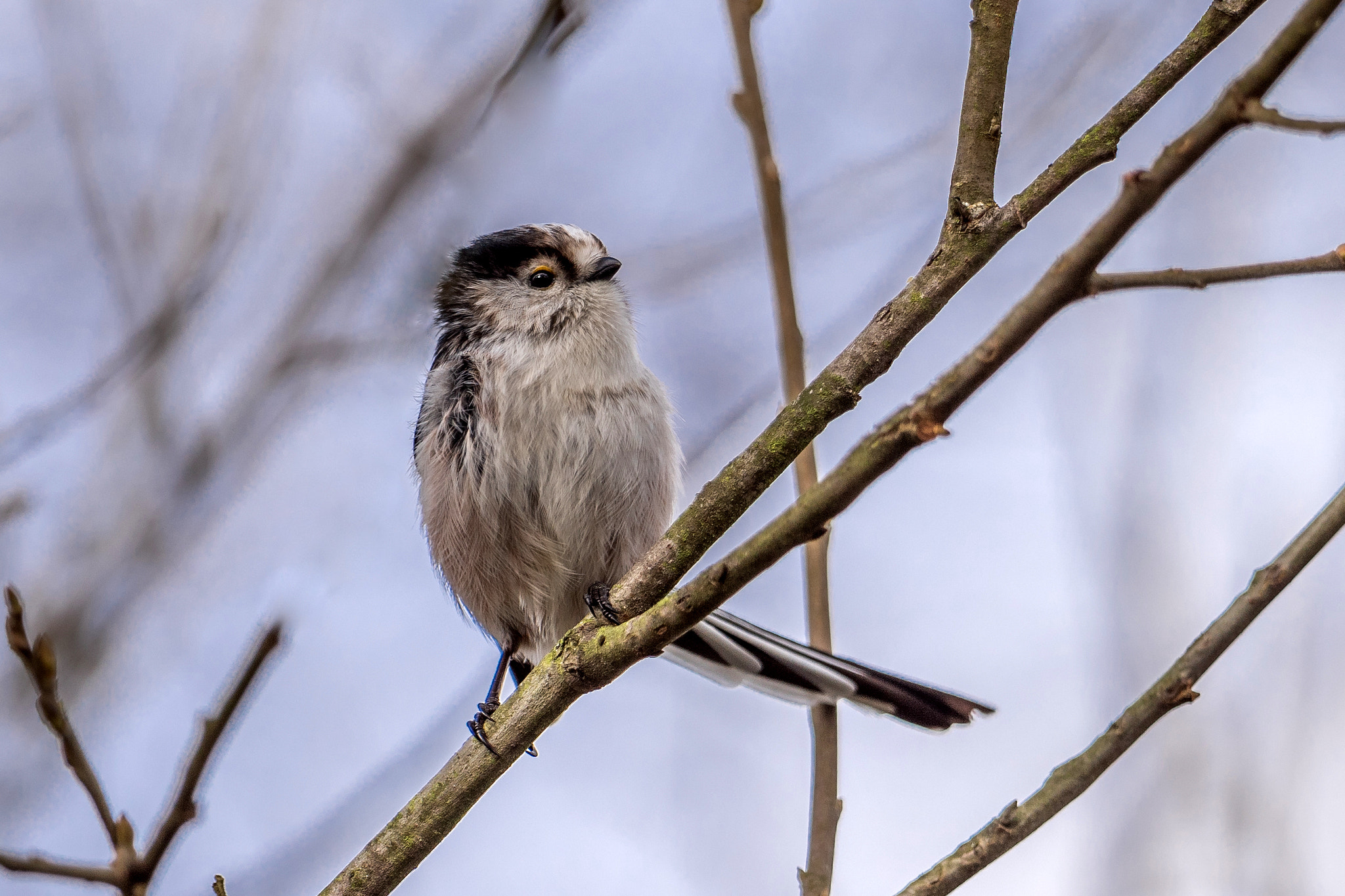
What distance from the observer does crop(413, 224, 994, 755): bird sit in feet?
9.53

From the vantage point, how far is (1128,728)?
5.46 feet

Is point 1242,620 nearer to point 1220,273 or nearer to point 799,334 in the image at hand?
point 1220,273

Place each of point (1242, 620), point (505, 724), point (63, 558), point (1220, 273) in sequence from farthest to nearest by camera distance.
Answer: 1. point (63, 558)
2. point (505, 724)
3. point (1242, 620)
4. point (1220, 273)

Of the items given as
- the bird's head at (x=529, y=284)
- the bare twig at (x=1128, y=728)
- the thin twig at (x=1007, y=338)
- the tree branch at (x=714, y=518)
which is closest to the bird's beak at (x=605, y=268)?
the bird's head at (x=529, y=284)

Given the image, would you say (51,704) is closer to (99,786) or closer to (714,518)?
(99,786)

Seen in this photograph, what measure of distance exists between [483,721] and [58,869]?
936mm

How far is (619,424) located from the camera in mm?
2941

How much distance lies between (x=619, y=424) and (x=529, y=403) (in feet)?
0.80

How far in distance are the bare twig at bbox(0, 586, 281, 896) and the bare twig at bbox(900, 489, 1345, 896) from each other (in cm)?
104

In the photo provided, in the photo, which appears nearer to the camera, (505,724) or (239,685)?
(239,685)

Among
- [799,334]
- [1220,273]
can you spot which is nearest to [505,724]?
[799,334]

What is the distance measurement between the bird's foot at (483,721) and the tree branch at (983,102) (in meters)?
1.13

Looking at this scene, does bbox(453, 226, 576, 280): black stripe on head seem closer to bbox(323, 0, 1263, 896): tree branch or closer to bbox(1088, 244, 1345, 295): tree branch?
bbox(323, 0, 1263, 896): tree branch

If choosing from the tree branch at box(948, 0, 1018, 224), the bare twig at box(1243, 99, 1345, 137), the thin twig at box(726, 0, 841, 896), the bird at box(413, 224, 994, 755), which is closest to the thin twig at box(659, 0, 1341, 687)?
the bare twig at box(1243, 99, 1345, 137)
